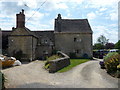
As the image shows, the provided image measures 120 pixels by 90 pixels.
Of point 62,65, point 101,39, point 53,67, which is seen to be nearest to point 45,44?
point 62,65

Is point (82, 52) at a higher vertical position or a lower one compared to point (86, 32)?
lower

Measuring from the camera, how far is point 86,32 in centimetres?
3362

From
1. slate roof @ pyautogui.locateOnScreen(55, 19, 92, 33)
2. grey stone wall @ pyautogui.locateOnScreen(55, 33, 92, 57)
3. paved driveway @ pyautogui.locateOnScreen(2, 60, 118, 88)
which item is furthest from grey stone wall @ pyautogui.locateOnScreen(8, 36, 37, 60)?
paved driveway @ pyautogui.locateOnScreen(2, 60, 118, 88)

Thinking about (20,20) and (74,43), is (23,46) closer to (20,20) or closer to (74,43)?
(20,20)

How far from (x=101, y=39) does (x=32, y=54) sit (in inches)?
2648

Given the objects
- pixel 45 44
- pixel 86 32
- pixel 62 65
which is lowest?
pixel 62 65

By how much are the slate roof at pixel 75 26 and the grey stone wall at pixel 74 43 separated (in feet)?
3.29

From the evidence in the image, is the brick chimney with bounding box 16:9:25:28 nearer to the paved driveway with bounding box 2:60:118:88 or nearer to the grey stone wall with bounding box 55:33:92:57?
the grey stone wall with bounding box 55:33:92:57

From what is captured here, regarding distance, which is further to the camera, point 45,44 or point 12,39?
point 45,44

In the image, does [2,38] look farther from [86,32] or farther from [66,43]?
[86,32]

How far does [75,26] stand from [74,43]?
167 inches

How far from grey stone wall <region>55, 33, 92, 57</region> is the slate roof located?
100cm

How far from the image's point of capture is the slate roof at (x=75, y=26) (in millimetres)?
34281

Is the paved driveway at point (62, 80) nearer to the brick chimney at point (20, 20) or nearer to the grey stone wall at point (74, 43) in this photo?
the brick chimney at point (20, 20)
